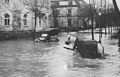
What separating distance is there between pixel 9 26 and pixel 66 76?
131ft

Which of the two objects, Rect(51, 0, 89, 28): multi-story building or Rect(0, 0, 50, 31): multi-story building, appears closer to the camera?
Rect(0, 0, 50, 31): multi-story building

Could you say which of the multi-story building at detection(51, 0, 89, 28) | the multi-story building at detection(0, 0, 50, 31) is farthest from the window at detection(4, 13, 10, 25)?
the multi-story building at detection(51, 0, 89, 28)

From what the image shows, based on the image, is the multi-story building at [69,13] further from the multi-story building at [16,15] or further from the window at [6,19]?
the window at [6,19]

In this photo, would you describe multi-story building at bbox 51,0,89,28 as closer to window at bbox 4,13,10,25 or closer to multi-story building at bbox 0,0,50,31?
multi-story building at bbox 0,0,50,31

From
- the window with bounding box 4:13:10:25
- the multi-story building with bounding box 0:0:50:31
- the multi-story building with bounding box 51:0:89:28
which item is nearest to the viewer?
the multi-story building with bounding box 0:0:50:31

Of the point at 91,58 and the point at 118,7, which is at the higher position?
the point at 118,7

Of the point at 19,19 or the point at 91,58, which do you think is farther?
the point at 19,19

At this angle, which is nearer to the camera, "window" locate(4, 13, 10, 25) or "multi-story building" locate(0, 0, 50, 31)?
"multi-story building" locate(0, 0, 50, 31)

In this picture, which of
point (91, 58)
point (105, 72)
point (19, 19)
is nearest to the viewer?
point (105, 72)

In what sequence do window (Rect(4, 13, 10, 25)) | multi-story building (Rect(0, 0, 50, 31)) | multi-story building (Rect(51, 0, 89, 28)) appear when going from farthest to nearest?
multi-story building (Rect(51, 0, 89, 28)) < window (Rect(4, 13, 10, 25)) < multi-story building (Rect(0, 0, 50, 31))

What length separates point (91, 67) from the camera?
1545 cm

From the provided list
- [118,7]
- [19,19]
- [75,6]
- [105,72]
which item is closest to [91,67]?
[105,72]

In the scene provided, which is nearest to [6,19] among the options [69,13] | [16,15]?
[16,15]

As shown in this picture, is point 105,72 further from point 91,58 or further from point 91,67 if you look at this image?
point 91,58
